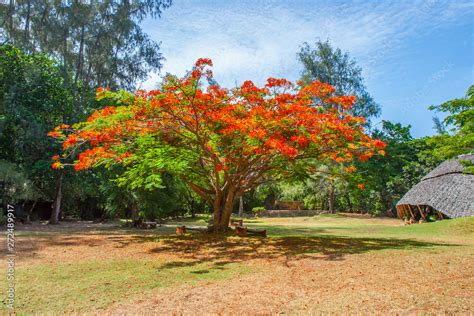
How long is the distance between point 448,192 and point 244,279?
19916 millimetres

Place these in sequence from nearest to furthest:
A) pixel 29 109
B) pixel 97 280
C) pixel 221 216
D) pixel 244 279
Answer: pixel 244 279 → pixel 97 280 → pixel 221 216 → pixel 29 109

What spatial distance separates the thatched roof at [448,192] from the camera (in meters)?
20.5

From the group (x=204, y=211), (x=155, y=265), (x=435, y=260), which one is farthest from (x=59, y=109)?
(x=204, y=211)

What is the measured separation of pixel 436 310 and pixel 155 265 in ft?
18.4

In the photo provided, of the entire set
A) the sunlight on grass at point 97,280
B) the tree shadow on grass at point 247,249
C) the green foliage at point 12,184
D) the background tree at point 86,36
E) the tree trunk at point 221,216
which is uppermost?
the background tree at point 86,36

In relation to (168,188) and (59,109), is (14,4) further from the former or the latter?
(168,188)

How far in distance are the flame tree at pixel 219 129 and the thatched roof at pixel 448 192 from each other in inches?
478

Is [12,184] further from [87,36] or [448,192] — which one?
[448,192]

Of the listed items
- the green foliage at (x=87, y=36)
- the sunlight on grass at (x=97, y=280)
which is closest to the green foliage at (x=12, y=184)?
the green foliage at (x=87, y=36)

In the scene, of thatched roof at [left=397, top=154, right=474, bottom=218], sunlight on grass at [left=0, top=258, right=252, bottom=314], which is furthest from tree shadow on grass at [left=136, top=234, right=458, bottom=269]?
thatched roof at [left=397, top=154, right=474, bottom=218]

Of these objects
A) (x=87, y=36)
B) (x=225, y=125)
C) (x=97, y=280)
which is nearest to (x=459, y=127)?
(x=225, y=125)

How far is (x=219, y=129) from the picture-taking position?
11.7 meters

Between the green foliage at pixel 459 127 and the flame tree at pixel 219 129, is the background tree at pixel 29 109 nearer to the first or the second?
the flame tree at pixel 219 129

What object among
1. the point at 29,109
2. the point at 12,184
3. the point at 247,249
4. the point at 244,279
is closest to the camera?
the point at 244,279
